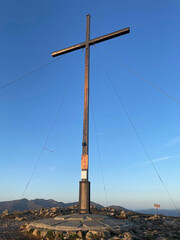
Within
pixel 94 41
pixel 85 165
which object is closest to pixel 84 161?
pixel 85 165

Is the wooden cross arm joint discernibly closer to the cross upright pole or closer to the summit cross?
the summit cross

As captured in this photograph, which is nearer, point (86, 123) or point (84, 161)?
point (84, 161)

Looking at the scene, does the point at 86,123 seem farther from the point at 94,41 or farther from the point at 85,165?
the point at 94,41

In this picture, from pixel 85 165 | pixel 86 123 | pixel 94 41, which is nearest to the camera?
pixel 85 165

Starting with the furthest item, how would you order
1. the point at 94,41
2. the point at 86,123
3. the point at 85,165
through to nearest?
the point at 94,41 → the point at 86,123 → the point at 85,165

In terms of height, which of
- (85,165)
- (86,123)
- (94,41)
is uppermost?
(94,41)

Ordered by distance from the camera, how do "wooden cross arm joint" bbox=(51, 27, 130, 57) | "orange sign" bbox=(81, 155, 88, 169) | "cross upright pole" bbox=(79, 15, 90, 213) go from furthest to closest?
"wooden cross arm joint" bbox=(51, 27, 130, 57)
"orange sign" bbox=(81, 155, 88, 169)
"cross upright pole" bbox=(79, 15, 90, 213)

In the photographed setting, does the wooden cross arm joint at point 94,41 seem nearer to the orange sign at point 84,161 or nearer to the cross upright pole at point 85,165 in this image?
the cross upright pole at point 85,165

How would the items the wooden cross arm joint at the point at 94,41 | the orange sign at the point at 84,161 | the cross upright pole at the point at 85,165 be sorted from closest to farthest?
the cross upright pole at the point at 85,165
the orange sign at the point at 84,161
the wooden cross arm joint at the point at 94,41

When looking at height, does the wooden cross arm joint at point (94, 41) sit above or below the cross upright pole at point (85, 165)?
above

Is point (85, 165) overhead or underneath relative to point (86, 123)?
underneath

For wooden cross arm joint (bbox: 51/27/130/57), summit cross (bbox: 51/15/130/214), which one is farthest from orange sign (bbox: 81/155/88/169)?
wooden cross arm joint (bbox: 51/27/130/57)

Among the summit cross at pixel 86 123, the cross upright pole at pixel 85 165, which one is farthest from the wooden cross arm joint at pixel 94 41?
the cross upright pole at pixel 85 165

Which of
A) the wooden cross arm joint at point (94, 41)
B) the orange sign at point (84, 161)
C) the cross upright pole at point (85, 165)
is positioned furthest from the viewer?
the wooden cross arm joint at point (94, 41)
